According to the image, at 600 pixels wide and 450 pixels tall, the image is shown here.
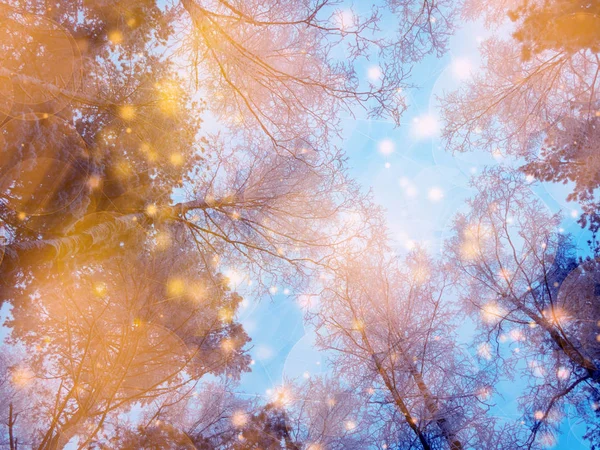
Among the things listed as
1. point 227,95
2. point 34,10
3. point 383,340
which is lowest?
point 383,340

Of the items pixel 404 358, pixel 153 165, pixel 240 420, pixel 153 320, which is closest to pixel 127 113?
pixel 153 165

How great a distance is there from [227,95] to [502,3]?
604 centimetres

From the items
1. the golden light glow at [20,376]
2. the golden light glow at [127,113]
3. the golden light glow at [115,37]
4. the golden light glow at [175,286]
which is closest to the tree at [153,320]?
the golden light glow at [175,286]

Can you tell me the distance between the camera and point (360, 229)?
249 inches

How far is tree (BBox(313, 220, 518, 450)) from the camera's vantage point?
5184 millimetres

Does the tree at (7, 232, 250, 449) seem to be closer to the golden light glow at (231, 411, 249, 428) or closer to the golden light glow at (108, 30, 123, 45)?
the golden light glow at (231, 411, 249, 428)

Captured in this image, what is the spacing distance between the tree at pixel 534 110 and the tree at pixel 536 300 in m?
0.91

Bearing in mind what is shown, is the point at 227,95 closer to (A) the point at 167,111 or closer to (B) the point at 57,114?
(A) the point at 167,111

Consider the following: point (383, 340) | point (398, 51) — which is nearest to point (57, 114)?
point (398, 51)

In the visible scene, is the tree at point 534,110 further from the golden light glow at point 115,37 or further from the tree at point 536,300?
the golden light glow at point 115,37

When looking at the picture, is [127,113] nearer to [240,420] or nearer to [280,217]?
[280,217]

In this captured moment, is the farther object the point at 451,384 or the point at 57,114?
the point at 451,384

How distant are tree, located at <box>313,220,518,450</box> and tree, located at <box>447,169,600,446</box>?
1.22m

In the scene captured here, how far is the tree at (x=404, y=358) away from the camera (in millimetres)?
5184
